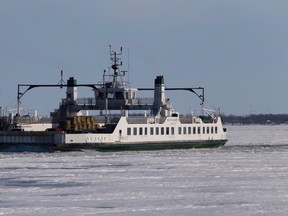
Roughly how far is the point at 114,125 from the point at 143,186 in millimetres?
24983

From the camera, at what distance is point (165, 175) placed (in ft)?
119

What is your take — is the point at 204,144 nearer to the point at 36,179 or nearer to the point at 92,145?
the point at 92,145

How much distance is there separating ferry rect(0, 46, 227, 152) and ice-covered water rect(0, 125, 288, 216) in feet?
22.6

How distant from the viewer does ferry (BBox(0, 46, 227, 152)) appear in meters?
54.2

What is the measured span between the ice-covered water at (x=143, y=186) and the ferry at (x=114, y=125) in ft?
22.6

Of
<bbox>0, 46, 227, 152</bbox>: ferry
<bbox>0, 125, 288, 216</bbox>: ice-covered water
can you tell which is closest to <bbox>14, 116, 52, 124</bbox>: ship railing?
<bbox>0, 46, 227, 152</bbox>: ferry

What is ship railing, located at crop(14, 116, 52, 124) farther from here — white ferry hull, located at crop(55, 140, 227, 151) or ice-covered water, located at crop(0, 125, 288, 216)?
ice-covered water, located at crop(0, 125, 288, 216)

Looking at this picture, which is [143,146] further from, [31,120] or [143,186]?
[143,186]

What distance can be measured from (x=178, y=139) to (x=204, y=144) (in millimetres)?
2486

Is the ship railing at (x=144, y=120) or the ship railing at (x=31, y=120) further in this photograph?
the ship railing at (x=31, y=120)

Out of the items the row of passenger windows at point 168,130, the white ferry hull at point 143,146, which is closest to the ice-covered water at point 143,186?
the white ferry hull at point 143,146

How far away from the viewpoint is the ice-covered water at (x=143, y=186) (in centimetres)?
2580

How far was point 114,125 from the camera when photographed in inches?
2221

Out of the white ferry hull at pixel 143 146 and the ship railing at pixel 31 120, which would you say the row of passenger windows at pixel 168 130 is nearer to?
the white ferry hull at pixel 143 146
